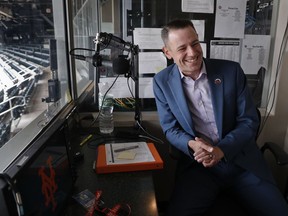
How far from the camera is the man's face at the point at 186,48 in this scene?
1.35m

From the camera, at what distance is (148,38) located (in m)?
1.78

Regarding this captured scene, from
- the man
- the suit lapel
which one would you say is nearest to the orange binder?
the man

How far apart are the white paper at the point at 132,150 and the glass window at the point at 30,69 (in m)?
0.34

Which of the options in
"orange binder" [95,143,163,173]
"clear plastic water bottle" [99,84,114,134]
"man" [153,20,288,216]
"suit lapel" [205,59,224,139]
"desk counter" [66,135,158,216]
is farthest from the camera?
"clear plastic water bottle" [99,84,114,134]

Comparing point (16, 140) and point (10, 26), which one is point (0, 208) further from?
point (10, 26)

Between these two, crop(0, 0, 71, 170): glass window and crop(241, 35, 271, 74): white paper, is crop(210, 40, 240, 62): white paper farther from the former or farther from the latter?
crop(0, 0, 71, 170): glass window

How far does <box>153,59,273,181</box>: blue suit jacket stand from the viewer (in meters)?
1.37

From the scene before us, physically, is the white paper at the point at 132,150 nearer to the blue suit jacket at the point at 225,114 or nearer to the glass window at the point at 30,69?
the blue suit jacket at the point at 225,114

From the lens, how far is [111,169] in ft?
3.78

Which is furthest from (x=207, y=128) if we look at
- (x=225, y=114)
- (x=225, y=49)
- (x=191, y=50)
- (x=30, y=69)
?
(x=30, y=69)

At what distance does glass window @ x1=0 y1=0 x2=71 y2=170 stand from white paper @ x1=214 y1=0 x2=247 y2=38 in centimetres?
106

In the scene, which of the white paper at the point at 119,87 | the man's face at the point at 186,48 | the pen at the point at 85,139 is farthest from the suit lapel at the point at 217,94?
the pen at the point at 85,139

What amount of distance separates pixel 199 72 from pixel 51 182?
1.01 meters

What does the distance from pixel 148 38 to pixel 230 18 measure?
0.60m
